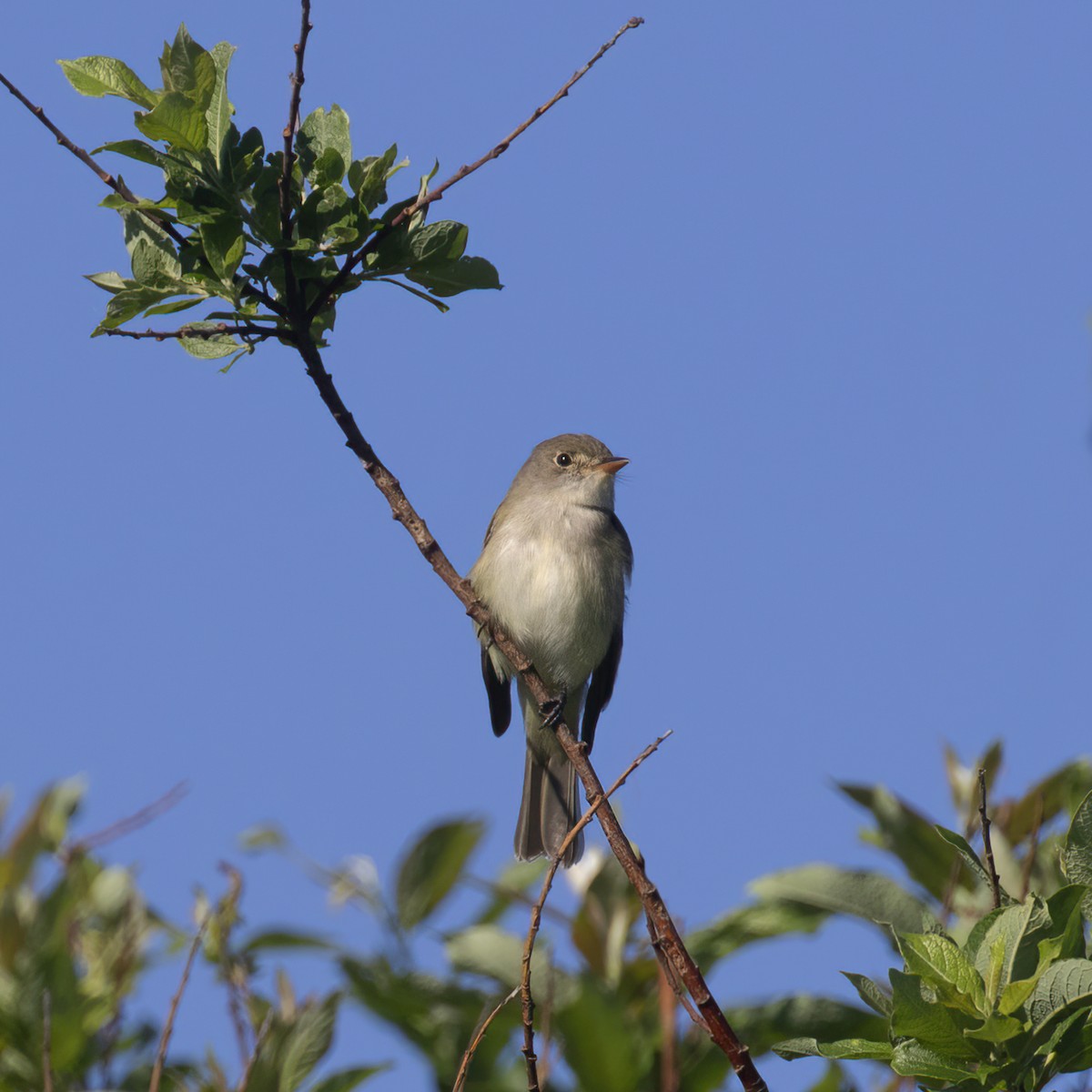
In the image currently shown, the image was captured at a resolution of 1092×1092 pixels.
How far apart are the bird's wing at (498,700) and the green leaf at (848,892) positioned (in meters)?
4.16

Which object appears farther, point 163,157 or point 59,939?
point 59,939

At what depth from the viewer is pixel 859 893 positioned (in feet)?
11.1

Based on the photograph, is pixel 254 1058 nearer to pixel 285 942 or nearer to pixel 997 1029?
pixel 285 942

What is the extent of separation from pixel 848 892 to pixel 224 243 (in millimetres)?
2150

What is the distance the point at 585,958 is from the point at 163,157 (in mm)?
2459

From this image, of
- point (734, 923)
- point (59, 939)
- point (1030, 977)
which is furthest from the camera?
point (59, 939)

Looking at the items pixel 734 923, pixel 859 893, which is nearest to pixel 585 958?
pixel 734 923

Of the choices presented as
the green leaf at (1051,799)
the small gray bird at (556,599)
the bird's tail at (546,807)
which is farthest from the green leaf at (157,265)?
the bird's tail at (546,807)

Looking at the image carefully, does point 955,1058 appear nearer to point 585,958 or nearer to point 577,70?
point 585,958

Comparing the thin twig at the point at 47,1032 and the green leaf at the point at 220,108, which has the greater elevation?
the green leaf at the point at 220,108

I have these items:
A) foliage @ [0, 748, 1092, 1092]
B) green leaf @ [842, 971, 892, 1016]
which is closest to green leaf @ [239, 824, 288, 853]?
foliage @ [0, 748, 1092, 1092]

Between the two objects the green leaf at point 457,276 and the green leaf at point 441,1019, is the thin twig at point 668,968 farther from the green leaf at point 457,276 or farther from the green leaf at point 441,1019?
the green leaf at point 457,276

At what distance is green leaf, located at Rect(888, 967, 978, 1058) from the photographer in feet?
8.80

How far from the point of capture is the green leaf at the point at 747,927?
385 cm
